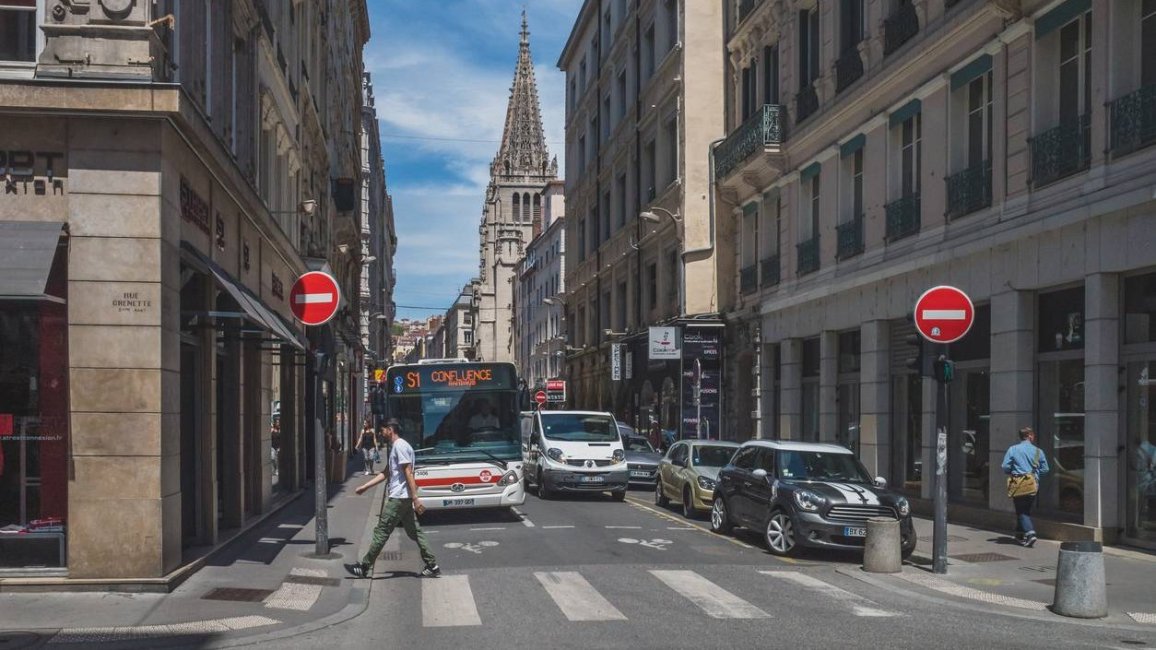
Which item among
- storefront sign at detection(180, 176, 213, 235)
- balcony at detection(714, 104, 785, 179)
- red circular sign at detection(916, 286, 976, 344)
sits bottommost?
red circular sign at detection(916, 286, 976, 344)

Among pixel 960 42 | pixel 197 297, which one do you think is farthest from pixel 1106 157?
pixel 197 297

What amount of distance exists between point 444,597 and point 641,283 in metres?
31.9

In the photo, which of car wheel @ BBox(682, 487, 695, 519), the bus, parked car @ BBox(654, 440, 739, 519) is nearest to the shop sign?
parked car @ BBox(654, 440, 739, 519)

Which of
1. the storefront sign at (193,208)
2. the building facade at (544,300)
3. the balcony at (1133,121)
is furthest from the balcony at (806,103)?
the building facade at (544,300)

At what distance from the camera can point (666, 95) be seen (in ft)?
127

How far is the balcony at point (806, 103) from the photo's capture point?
26.4 m

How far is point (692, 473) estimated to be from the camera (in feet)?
67.6

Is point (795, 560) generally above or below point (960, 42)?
below

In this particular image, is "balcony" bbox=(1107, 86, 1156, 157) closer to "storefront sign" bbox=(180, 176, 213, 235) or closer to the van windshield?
"storefront sign" bbox=(180, 176, 213, 235)

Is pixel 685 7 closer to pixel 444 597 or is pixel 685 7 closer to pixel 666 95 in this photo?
pixel 666 95

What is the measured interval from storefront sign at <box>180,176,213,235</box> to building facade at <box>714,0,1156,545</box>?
11.8 m

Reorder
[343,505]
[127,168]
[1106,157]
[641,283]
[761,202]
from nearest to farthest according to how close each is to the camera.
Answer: [127,168], [1106,157], [343,505], [761,202], [641,283]

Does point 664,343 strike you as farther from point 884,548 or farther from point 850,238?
point 884,548

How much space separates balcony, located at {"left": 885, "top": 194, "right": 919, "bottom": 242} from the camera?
840 inches
